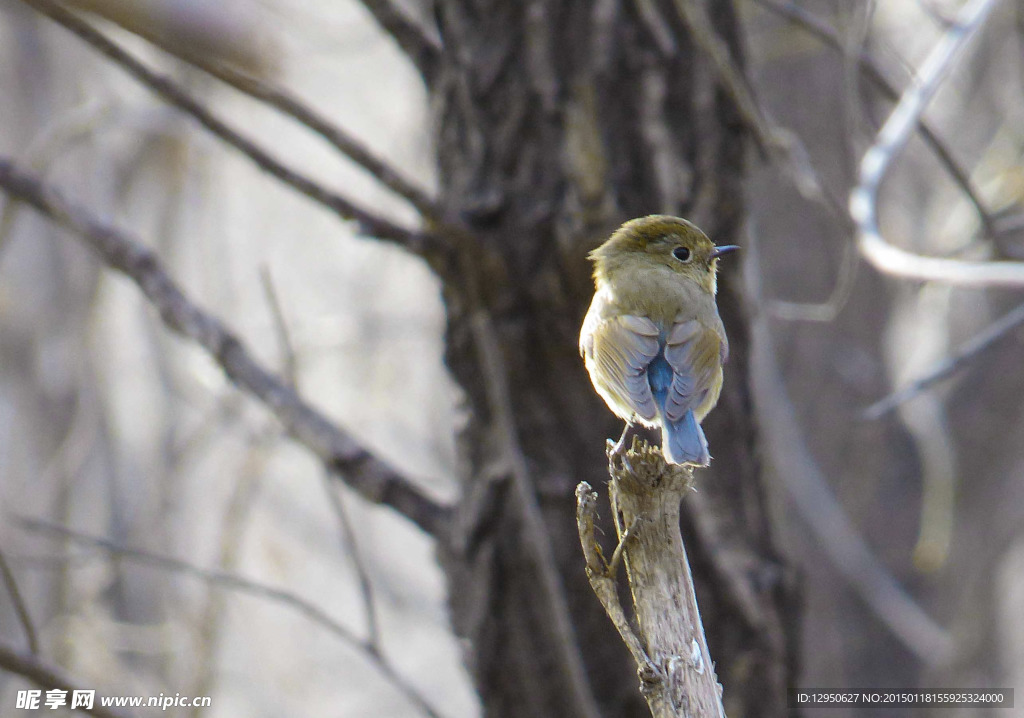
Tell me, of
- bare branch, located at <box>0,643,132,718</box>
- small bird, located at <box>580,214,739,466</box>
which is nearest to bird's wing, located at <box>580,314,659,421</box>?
small bird, located at <box>580,214,739,466</box>

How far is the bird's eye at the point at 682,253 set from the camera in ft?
8.92

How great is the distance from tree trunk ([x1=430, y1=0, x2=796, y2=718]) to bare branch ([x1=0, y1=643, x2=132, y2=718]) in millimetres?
943

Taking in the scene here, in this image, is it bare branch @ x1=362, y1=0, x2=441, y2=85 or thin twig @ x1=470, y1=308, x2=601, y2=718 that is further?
bare branch @ x1=362, y1=0, x2=441, y2=85

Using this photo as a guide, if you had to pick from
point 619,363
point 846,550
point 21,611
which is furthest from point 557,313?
point 846,550

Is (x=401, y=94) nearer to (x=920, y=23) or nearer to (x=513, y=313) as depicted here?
(x=920, y=23)

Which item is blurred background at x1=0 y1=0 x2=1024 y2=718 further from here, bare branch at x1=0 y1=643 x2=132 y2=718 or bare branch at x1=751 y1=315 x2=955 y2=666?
bare branch at x1=0 y1=643 x2=132 y2=718

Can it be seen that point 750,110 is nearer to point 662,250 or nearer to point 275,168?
point 662,250

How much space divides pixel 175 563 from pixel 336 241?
20.2 ft

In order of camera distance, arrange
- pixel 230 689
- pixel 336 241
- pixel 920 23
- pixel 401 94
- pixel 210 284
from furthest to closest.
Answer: pixel 336 241 → pixel 401 94 → pixel 230 689 → pixel 210 284 → pixel 920 23

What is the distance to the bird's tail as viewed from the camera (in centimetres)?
208

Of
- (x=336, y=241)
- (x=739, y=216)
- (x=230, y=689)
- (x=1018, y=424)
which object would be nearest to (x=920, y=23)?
(x=1018, y=424)

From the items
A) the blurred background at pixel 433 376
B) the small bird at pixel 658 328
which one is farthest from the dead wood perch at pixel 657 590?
the blurred background at pixel 433 376

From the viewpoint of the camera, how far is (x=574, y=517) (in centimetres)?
255

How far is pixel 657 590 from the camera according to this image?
1.67 m
